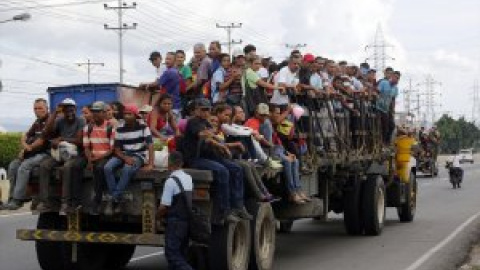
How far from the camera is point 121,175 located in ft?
31.0

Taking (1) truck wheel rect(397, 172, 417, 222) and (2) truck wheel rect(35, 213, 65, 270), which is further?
(1) truck wheel rect(397, 172, 417, 222)

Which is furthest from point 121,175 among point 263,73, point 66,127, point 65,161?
point 263,73

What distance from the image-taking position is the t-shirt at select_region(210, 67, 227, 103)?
474 inches

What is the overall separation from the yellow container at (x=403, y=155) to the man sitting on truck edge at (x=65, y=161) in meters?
9.47

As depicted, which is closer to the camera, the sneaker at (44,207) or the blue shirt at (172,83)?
the sneaker at (44,207)

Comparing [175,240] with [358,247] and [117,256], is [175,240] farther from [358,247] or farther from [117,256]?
[358,247]

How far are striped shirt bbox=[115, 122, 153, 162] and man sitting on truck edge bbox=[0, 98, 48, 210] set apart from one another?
3.06 feet

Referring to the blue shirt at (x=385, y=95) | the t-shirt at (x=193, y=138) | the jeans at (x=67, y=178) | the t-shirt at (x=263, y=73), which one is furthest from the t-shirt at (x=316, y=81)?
the jeans at (x=67, y=178)

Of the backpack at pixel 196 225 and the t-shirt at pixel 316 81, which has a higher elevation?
the t-shirt at pixel 316 81

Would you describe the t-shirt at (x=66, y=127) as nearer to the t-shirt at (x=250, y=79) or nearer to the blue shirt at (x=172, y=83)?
the blue shirt at (x=172, y=83)

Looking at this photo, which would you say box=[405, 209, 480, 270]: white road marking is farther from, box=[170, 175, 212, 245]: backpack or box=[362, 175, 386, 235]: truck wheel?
box=[170, 175, 212, 245]: backpack

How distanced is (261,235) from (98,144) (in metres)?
2.32

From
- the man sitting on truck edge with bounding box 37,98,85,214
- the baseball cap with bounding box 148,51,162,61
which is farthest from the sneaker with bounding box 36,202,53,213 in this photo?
the baseball cap with bounding box 148,51,162,61

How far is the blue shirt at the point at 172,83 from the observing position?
11781 mm
